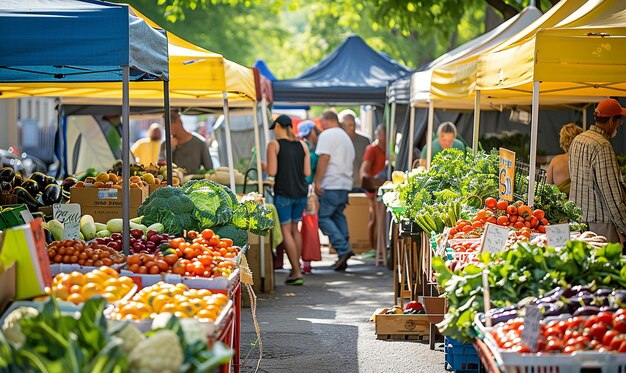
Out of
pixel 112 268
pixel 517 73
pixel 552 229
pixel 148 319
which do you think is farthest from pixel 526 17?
pixel 148 319

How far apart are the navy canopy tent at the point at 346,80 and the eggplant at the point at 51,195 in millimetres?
8041

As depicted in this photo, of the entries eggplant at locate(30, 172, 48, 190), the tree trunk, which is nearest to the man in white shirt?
the tree trunk

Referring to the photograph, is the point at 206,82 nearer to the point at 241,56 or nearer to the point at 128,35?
the point at 128,35

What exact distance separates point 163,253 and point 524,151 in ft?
35.3

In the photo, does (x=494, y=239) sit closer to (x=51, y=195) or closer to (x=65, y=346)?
(x=65, y=346)

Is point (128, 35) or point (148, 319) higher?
point (128, 35)

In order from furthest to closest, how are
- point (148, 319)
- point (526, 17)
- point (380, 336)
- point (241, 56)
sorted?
point (241, 56), point (526, 17), point (380, 336), point (148, 319)

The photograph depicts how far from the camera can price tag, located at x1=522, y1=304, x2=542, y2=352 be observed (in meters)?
4.65

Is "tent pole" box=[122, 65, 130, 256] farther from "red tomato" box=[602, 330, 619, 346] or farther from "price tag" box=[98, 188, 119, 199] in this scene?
"red tomato" box=[602, 330, 619, 346]

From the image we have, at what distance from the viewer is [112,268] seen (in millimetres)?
6230

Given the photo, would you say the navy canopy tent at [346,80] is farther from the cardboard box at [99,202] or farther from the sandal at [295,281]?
the cardboard box at [99,202]

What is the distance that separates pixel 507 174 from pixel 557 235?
2.25 metres

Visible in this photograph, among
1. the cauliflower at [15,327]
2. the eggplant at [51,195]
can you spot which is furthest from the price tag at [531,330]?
the eggplant at [51,195]

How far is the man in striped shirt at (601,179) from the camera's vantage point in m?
9.33
